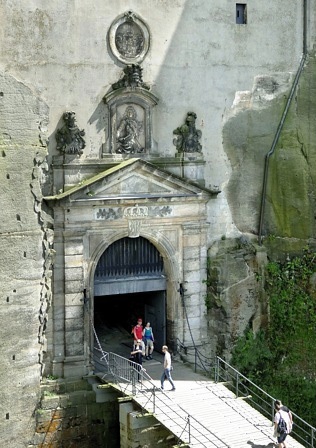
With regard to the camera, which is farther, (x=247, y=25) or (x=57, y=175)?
(x=247, y=25)

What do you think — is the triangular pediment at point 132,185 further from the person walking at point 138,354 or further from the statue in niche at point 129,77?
the person walking at point 138,354

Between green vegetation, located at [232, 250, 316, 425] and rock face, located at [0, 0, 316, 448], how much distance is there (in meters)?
0.56

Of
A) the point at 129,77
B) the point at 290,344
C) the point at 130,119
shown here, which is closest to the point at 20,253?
the point at 130,119

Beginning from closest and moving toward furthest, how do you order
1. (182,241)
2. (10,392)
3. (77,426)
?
1. (10,392)
2. (77,426)
3. (182,241)

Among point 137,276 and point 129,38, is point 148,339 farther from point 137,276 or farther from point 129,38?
point 129,38

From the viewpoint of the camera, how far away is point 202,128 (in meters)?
23.3

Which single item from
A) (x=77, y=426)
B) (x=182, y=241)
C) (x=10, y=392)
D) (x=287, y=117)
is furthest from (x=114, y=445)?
(x=287, y=117)

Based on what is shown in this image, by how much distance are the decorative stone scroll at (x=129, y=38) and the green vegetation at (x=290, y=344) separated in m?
6.49

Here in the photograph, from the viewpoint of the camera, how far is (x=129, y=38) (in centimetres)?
2219

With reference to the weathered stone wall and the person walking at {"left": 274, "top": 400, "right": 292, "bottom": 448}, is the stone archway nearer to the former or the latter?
the weathered stone wall

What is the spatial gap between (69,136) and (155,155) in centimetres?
246

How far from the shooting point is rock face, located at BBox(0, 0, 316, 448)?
19.8m

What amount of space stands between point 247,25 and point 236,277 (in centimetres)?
643

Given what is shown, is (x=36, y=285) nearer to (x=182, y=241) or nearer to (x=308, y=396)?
(x=182, y=241)
